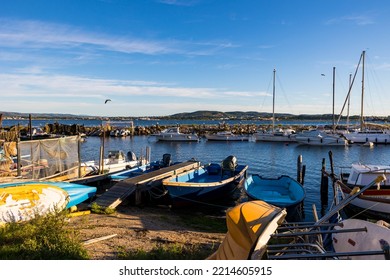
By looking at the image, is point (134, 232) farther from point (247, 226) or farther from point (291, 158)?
point (291, 158)

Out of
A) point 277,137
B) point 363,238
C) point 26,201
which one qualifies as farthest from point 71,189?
point 277,137

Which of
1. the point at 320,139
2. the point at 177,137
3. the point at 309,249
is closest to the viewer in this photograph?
the point at 309,249

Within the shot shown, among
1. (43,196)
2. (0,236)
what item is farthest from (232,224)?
(43,196)

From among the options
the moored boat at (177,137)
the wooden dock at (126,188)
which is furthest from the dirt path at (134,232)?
the moored boat at (177,137)

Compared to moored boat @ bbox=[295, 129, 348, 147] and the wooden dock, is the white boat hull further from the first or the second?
moored boat @ bbox=[295, 129, 348, 147]

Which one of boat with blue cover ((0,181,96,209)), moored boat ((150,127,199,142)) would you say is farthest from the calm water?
boat with blue cover ((0,181,96,209))

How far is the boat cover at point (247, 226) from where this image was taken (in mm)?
5484

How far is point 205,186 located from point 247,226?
10612mm

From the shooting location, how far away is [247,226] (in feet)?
18.5

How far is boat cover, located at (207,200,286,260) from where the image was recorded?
548 centimetres

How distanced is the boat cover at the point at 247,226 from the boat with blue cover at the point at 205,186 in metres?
9.30

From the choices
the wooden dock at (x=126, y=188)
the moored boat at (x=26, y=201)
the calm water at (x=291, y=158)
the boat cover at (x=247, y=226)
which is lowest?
the calm water at (x=291, y=158)

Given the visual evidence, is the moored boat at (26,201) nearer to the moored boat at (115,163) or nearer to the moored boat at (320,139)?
the moored boat at (115,163)

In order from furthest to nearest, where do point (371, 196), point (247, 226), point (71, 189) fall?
1. point (371, 196)
2. point (71, 189)
3. point (247, 226)
